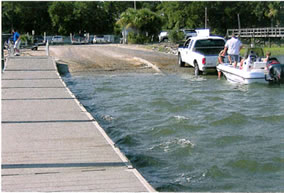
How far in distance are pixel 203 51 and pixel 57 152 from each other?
15.1 meters

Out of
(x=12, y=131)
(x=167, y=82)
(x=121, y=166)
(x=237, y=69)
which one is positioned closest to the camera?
(x=121, y=166)

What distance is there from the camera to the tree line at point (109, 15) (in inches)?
2894

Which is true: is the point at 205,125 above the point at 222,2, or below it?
below

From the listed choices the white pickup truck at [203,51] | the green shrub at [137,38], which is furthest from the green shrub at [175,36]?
the white pickup truck at [203,51]

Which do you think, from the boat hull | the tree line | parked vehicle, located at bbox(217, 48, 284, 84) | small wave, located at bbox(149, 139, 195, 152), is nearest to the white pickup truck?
the boat hull

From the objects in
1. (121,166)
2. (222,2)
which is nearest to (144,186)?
(121,166)

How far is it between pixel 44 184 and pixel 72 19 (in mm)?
74104

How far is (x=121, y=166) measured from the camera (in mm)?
7227

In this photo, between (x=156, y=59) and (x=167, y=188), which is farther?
(x=156, y=59)

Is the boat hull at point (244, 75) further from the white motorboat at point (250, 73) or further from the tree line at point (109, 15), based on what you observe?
the tree line at point (109, 15)

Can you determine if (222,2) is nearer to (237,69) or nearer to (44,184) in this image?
(237,69)

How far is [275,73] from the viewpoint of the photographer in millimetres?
16641

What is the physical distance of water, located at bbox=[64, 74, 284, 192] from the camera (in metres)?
7.90

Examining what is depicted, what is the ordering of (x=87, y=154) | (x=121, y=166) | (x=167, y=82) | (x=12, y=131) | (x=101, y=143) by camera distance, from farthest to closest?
(x=167, y=82)
(x=12, y=131)
(x=101, y=143)
(x=87, y=154)
(x=121, y=166)
